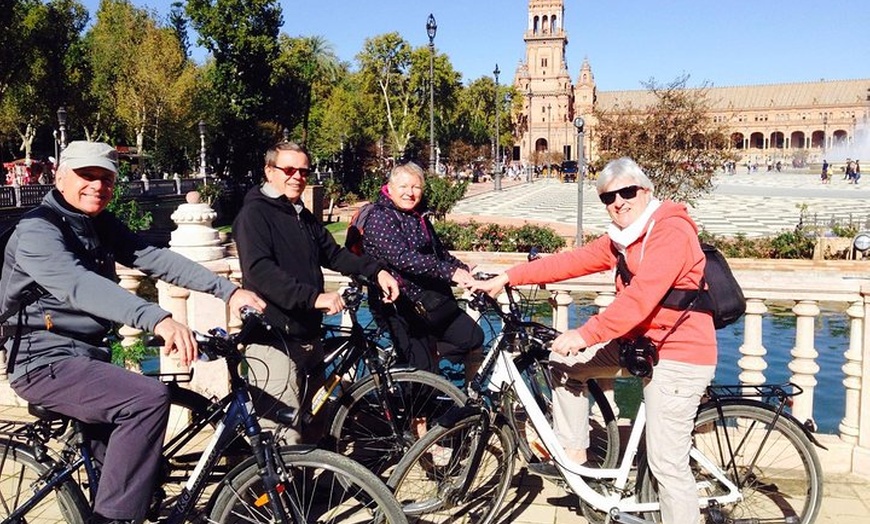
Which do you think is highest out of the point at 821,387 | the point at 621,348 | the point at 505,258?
the point at 621,348

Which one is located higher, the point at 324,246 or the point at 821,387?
the point at 324,246

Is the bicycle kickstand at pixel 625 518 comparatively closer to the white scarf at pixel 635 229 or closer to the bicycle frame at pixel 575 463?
the bicycle frame at pixel 575 463

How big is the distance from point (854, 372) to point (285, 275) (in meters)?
3.11

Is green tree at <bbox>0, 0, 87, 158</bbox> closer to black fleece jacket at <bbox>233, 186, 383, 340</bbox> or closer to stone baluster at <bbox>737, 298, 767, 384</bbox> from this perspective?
black fleece jacket at <bbox>233, 186, 383, 340</bbox>

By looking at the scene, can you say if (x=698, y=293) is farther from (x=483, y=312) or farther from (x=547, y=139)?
(x=547, y=139)

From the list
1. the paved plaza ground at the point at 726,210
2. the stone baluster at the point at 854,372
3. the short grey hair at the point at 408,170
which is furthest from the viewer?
the paved plaza ground at the point at 726,210

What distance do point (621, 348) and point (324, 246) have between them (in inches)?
64.3

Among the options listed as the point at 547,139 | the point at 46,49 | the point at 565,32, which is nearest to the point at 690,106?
the point at 46,49

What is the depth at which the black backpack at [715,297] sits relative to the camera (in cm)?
306

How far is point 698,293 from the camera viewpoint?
308 cm

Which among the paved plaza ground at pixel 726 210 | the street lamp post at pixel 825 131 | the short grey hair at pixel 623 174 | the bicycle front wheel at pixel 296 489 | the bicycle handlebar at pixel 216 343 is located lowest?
the paved plaza ground at pixel 726 210

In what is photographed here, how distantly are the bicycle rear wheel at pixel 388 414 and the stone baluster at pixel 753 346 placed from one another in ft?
5.92

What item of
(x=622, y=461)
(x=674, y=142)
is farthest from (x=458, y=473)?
(x=674, y=142)

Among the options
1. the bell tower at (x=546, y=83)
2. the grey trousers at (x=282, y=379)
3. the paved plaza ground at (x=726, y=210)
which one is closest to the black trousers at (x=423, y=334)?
the grey trousers at (x=282, y=379)
